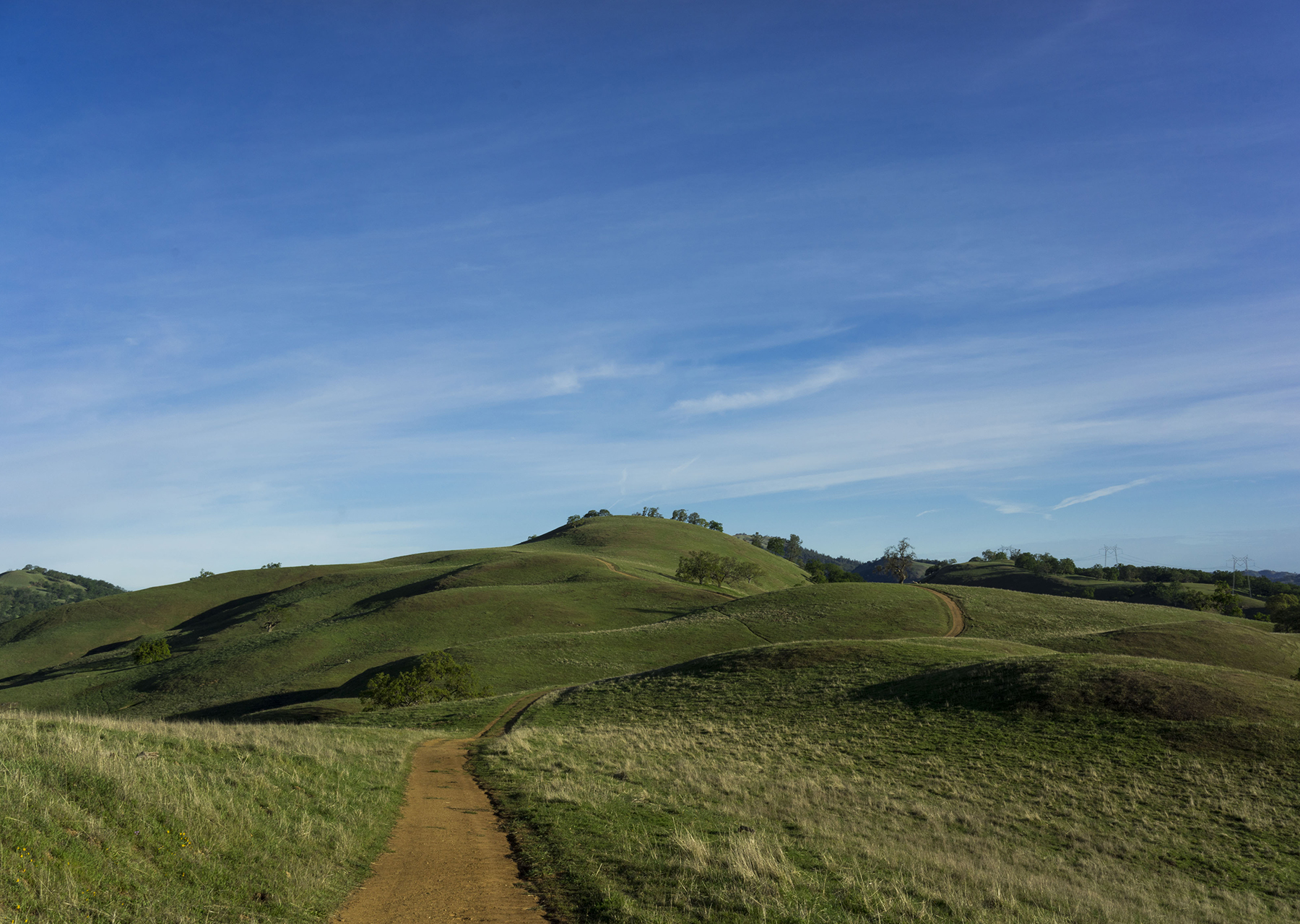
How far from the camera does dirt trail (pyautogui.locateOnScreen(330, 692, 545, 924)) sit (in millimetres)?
10281

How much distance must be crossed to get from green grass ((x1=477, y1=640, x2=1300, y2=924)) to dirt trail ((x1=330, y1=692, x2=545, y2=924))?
70cm

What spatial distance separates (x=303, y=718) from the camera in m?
51.2

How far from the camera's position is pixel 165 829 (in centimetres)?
999

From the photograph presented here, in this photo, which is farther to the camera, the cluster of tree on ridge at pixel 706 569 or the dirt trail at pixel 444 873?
the cluster of tree on ridge at pixel 706 569

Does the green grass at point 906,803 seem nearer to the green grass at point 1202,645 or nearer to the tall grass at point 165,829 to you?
the tall grass at point 165,829

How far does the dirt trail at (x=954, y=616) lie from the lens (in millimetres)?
71562

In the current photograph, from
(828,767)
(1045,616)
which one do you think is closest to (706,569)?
(1045,616)

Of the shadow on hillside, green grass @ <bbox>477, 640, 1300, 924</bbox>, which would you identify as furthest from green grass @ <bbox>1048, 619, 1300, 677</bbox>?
the shadow on hillside

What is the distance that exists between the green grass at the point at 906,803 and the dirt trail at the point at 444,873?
0.70m

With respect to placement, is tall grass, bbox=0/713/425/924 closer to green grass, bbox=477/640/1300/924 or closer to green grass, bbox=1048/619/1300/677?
green grass, bbox=477/640/1300/924

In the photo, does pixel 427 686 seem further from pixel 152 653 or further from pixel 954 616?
pixel 152 653

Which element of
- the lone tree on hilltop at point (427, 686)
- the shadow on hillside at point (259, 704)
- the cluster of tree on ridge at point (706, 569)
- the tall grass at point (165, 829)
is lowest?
the shadow on hillside at point (259, 704)

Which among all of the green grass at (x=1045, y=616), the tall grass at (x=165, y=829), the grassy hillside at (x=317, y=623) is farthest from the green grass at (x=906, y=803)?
the green grass at (x=1045, y=616)

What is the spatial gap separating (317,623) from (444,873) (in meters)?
102
